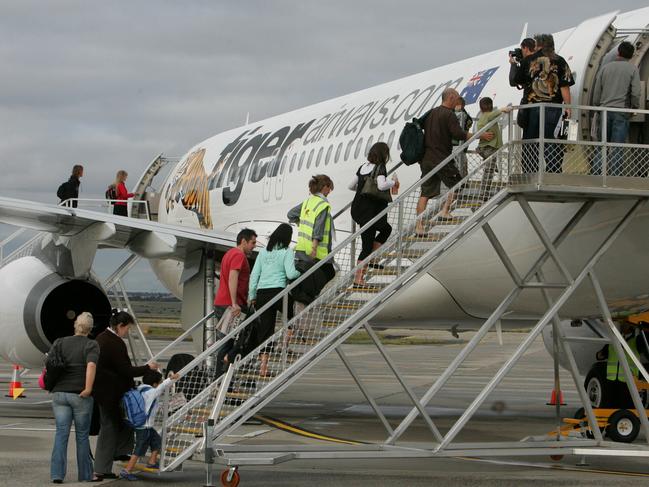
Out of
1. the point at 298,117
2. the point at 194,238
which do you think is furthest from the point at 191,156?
the point at 194,238

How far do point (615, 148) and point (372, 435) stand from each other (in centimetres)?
537

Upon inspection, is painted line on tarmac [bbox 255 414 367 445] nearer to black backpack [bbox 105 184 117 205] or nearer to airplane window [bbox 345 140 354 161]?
airplane window [bbox 345 140 354 161]

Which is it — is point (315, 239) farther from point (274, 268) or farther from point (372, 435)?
point (372, 435)

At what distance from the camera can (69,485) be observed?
31.9ft

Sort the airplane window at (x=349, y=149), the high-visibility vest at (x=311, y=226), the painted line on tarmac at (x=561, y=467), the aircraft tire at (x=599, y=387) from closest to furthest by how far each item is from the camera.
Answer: the painted line on tarmac at (x=561, y=467)
the high-visibility vest at (x=311, y=226)
the aircraft tire at (x=599, y=387)
the airplane window at (x=349, y=149)

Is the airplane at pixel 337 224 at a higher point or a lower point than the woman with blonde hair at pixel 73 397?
higher

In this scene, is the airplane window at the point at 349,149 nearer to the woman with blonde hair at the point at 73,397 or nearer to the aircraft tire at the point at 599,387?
→ the aircraft tire at the point at 599,387

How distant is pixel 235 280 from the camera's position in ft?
39.1

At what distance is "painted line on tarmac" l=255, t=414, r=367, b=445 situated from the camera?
13.4 meters

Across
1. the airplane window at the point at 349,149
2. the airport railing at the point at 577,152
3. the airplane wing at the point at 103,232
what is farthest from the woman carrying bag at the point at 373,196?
the airplane window at the point at 349,149

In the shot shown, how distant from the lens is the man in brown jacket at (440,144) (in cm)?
1165

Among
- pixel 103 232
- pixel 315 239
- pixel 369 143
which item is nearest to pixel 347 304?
pixel 315 239

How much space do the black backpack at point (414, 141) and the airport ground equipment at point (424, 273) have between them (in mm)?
764

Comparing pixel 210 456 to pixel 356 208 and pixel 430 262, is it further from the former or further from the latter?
pixel 356 208
